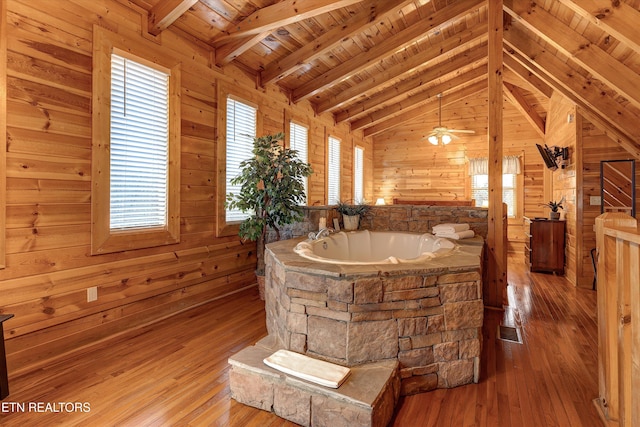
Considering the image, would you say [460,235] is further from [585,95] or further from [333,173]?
[333,173]

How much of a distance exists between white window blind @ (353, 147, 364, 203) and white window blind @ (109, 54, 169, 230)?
504cm

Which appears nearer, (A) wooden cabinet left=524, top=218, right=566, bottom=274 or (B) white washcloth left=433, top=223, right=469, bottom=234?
(B) white washcloth left=433, top=223, right=469, bottom=234

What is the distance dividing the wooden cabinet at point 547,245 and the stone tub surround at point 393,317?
3.74 metres

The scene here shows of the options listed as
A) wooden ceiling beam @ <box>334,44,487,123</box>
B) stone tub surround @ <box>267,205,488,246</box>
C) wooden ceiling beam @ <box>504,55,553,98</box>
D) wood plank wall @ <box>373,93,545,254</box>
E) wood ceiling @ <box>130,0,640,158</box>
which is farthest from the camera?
wood plank wall @ <box>373,93,545,254</box>

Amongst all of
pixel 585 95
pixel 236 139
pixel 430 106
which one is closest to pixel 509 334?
pixel 585 95

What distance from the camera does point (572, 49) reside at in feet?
10.3

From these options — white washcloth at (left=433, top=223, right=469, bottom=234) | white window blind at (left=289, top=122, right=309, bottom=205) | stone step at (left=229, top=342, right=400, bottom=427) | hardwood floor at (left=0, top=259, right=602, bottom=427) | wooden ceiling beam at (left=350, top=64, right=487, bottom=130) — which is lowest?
hardwood floor at (left=0, top=259, right=602, bottom=427)

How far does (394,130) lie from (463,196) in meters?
2.38

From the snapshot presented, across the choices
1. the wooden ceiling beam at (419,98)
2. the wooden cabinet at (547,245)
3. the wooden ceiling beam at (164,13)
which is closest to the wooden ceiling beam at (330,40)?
the wooden ceiling beam at (164,13)

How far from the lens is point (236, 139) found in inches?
155

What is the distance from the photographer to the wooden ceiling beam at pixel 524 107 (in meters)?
6.23

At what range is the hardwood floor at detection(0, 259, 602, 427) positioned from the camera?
170 cm

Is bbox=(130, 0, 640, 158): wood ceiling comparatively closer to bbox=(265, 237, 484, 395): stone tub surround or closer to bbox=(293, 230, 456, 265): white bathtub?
bbox=(293, 230, 456, 265): white bathtub

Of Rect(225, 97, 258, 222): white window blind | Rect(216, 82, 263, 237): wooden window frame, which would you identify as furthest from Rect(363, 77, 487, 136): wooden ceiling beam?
Rect(216, 82, 263, 237): wooden window frame
